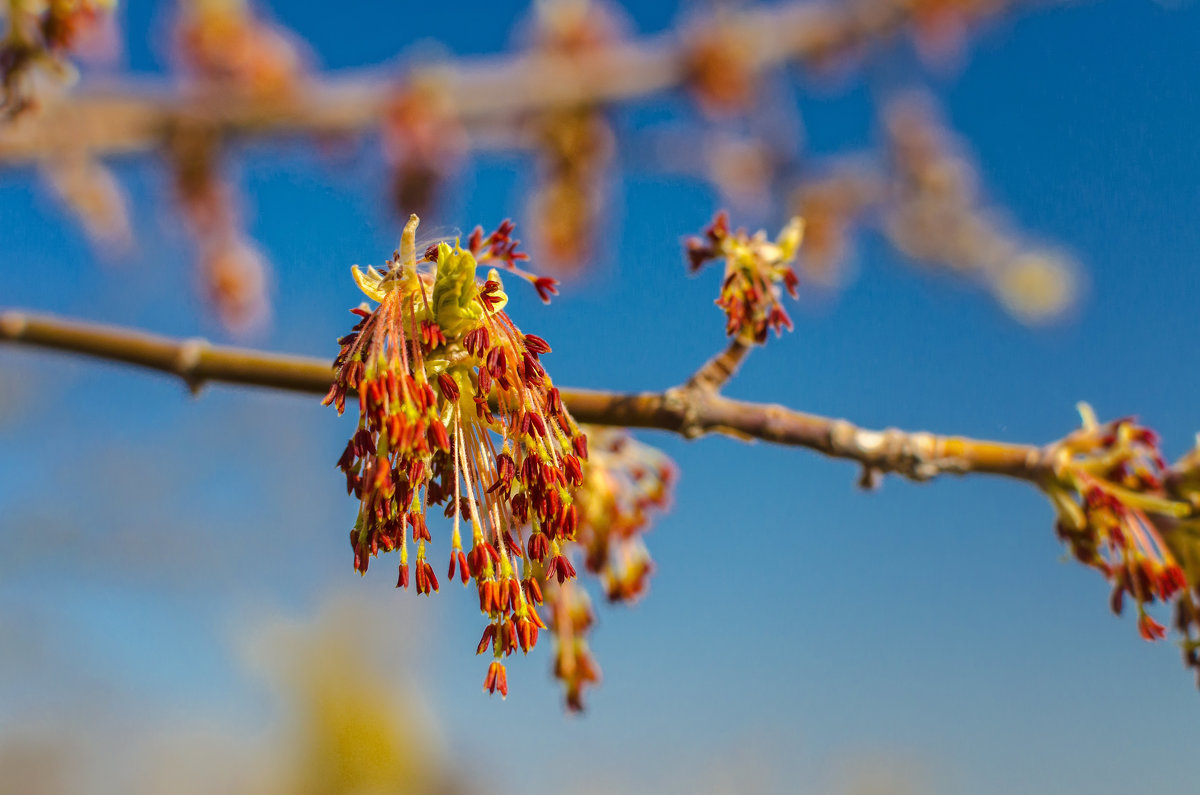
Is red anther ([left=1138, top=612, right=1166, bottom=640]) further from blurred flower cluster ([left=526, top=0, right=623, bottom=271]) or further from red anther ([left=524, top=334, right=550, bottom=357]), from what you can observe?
blurred flower cluster ([left=526, top=0, right=623, bottom=271])

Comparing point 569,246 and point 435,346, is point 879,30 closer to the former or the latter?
point 569,246

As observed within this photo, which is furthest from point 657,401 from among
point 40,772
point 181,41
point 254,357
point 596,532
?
point 40,772

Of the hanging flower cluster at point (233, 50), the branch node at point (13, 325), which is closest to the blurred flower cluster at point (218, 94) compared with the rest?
the hanging flower cluster at point (233, 50)

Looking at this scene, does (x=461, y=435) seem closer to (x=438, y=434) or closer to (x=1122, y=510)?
(x=438, y=434)

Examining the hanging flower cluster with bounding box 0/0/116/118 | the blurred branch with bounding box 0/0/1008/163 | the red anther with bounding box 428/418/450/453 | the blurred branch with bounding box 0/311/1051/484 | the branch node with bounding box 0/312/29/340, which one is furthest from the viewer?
the blurred branch with bounding box 0/0/1008/163

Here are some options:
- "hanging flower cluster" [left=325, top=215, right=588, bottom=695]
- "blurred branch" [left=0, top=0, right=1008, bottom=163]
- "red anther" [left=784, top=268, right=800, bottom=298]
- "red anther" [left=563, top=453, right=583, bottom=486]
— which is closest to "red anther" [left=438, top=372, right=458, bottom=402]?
"hanging flower cluster" [left=325, top=215, right=588, bottom=695]

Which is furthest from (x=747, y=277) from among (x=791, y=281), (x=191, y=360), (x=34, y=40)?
(x=34, y=40)

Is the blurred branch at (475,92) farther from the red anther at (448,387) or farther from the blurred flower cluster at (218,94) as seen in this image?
the red anther at (448,387)
